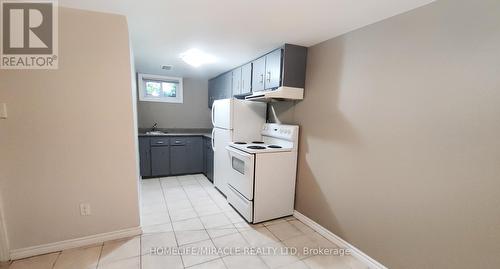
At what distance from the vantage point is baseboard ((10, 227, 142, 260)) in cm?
191

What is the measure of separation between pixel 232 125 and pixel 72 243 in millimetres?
2258

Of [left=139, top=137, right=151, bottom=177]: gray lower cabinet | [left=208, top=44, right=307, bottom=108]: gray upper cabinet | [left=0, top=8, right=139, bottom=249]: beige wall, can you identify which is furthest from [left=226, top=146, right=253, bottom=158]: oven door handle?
[left=139, top=137, right=151, bottom=177]: gray lower cabinet

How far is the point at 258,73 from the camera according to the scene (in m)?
3.06

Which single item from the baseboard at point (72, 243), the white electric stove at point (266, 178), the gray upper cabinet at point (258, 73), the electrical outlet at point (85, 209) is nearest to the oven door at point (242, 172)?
the white electric stove at point (266, 178)

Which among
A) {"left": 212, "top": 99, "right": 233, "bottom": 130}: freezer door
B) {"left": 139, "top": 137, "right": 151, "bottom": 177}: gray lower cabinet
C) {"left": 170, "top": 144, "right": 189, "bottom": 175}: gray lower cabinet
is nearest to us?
{"left": 212, "top": 99, "right": 233, "bottom": 130}: freezer door

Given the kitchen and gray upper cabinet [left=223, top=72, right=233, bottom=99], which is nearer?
the kitchen

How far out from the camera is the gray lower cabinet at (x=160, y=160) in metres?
4.28

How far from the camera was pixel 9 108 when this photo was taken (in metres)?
1.77

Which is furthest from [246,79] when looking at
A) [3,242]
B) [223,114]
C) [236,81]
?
[3,242]

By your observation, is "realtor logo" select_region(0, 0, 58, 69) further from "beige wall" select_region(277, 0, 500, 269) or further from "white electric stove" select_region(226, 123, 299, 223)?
"beige wall" select_region(277, 0, 500, 269)

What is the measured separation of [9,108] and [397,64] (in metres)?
3.32

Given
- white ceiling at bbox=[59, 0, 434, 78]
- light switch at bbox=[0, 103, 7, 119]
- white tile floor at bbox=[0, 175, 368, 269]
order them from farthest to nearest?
white tile floor at bbox=[0, 175, 368, 269] < light switch at bbox=[0, 103, 7, 119] < white ceiling at bbox=[59, 0, 434, 78]

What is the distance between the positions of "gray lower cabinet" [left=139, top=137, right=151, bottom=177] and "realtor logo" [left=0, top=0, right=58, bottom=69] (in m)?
2.50

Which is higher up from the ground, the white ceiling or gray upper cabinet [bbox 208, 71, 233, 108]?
the white ceiling
